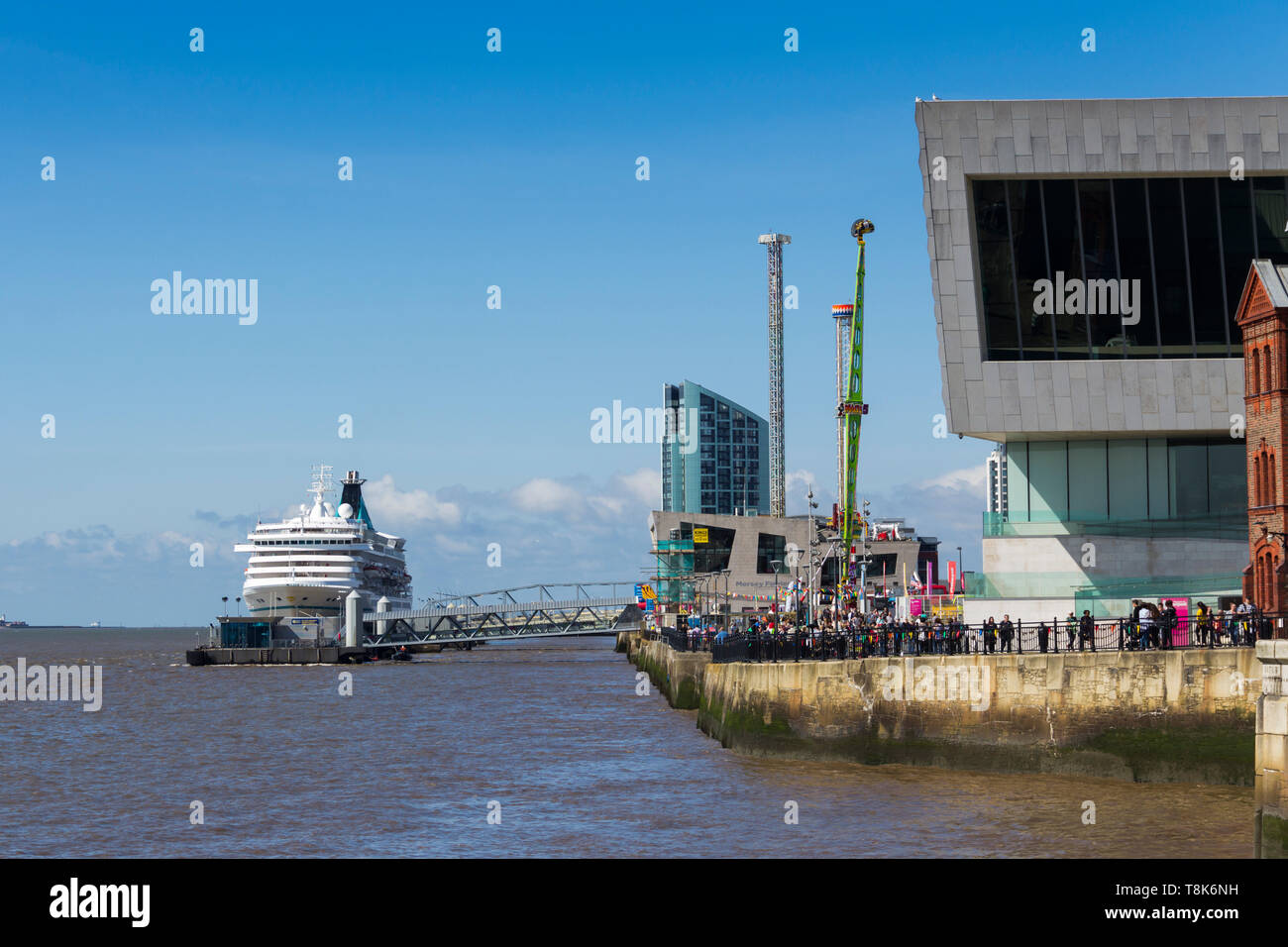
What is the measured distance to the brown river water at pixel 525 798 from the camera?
2758cm

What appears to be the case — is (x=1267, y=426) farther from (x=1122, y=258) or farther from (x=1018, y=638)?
(x=1018, y=638)

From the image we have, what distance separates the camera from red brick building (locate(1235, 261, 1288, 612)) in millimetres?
42594

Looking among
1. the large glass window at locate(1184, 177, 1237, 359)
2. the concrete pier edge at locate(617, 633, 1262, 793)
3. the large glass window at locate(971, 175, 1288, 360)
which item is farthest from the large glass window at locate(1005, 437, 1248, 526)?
the concrete pier edge at locate(617, 633, 1262, 793)

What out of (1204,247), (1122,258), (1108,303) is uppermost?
(1204,247)

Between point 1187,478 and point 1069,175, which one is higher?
point 1069,175

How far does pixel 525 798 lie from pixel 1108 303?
28666mm

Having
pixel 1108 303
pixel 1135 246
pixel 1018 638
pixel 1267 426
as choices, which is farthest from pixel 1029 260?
pixel 1018 638

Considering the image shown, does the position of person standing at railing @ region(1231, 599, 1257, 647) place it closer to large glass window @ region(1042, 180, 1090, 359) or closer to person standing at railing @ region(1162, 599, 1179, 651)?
person standing at railing @ region(1162, 599, 1179, 651)

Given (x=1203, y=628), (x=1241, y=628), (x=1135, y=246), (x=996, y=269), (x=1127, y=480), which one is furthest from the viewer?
(x=1127, y=480)

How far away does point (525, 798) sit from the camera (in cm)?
3431

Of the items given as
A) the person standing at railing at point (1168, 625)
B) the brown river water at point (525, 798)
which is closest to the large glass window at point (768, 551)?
the brown river water at point (525, 798)

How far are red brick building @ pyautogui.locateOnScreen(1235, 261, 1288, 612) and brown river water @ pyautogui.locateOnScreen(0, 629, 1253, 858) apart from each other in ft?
43.8

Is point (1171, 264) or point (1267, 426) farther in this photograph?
point (1171, 264)

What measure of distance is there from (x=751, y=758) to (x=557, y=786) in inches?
243
